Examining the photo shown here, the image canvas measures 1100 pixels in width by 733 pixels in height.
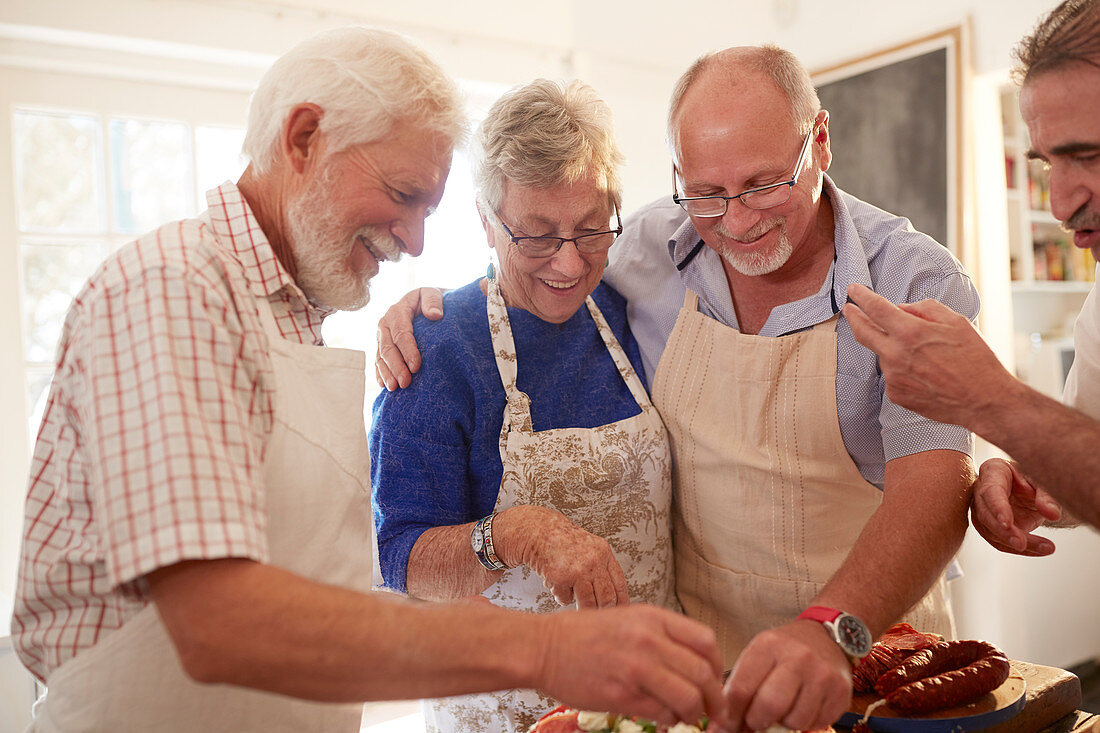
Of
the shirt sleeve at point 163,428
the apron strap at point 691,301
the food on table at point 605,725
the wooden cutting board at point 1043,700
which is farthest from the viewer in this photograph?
the apron strap at point 691,301

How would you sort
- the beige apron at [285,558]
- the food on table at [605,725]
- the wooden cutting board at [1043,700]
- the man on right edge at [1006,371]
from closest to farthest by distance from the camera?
the beige apron at [285,558], the man on right edge at [1006,371], the food on table at [605,725], the wooden cutting board at [1043,700]

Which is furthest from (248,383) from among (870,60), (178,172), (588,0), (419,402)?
(870,60)

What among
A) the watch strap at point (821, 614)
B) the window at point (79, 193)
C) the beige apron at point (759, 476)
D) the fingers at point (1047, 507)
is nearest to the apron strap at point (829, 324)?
the beige apron at point (759, 476)

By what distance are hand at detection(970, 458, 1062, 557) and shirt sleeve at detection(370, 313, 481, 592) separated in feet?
2.94

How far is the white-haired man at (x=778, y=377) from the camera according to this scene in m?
1.52

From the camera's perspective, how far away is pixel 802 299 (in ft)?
5.49

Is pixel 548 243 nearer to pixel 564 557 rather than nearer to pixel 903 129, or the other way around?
pixel 564 557

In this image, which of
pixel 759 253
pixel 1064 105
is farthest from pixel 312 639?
pixel 1064 105

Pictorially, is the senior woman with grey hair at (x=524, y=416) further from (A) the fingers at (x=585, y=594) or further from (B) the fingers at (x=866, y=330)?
(B) the fingers at (x=866, y=330)

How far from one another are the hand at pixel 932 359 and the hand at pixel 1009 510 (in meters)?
0.28

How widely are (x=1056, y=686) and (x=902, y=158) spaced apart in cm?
284

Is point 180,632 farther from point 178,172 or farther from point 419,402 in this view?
point 178,172

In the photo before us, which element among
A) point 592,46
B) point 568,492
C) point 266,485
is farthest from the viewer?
point 592,46

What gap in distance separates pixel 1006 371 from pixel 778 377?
1.63ft
